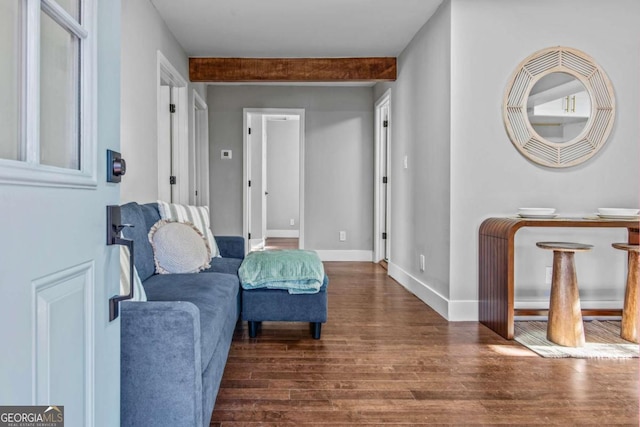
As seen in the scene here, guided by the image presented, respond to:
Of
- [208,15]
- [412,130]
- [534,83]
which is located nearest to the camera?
[534,83]

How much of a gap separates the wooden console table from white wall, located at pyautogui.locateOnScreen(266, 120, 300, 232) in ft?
21.5

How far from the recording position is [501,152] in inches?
122

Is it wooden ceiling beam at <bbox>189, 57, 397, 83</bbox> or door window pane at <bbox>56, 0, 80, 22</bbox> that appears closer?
door window pane at <bbox>56, 0, 80, 22</bbox>

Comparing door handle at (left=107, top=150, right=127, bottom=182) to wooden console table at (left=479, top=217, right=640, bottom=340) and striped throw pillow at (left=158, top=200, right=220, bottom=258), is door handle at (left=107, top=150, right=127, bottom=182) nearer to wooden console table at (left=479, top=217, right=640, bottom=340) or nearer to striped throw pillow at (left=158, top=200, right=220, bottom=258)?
striped throw pillow at (left=158, top=200, right=220, bottom=258)

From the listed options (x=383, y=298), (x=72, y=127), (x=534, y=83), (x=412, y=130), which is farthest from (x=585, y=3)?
(x=72, y=127)

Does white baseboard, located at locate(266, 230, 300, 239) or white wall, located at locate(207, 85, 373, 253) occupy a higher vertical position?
white wall, located at locate(207, 85, 373, 253)

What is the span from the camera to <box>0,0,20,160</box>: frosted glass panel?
1.97 feet

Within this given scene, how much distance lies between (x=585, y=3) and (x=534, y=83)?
0.75 meters

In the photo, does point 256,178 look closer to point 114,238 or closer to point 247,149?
point 247,149

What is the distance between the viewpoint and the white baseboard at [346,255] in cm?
599

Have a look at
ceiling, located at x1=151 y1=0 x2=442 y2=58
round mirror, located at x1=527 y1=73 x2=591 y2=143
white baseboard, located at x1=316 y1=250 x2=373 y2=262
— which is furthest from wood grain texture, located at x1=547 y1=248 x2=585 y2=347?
white baseboard, located at x1=316 y1=250 x2=373 y2=262

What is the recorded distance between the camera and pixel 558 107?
3.07 metres

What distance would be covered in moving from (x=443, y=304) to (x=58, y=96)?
302 cm

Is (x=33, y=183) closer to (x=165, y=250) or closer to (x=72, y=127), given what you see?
(x=72, y=127)
